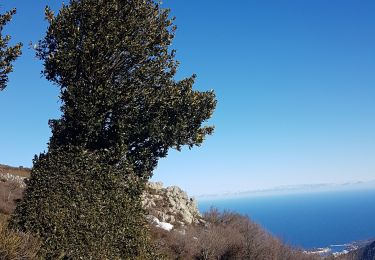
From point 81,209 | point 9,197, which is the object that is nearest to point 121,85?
point 81,209

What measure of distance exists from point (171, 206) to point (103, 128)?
4310 centimetres

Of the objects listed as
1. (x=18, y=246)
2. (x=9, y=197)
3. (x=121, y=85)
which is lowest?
(x=18, y=246)

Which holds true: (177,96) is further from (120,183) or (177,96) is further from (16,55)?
(16,55)

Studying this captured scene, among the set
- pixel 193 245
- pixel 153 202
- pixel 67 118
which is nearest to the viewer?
pixel 67 118

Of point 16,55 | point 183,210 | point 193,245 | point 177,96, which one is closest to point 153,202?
point 183,210

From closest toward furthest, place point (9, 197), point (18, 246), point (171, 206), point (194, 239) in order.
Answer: point (18, 246), point (194, 239), point (9, 197), point (171, 206)

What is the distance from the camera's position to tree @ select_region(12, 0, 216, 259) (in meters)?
14.8

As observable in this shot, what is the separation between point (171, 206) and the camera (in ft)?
194

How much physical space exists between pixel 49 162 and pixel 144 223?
5.18 m

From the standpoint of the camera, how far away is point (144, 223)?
17.7m

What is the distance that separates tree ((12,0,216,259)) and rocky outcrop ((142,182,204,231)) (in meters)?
30.8

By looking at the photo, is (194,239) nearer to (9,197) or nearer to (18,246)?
(9,197)

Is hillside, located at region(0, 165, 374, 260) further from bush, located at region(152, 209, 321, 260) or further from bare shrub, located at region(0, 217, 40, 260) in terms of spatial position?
bare shrub, located at region(0, 217, 40, 260)

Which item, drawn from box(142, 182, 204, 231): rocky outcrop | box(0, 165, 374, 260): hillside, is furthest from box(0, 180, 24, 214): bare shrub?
box(142, 182, 204, 231): rocky outcrop
